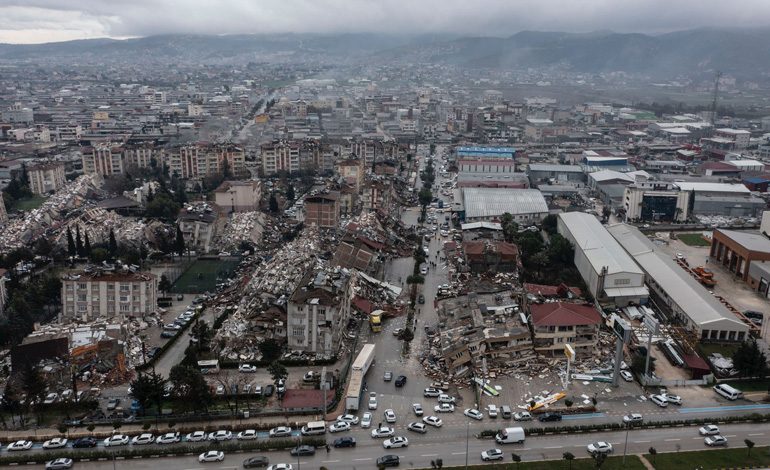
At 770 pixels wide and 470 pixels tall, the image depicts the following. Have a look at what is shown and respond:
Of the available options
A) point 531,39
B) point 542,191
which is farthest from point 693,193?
point 531,39

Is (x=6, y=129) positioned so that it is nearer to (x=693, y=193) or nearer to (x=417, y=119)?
(x=417, y=119)

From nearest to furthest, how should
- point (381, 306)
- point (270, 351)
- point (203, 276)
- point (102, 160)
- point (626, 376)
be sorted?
point (626, 376)
point (270, 351)
point (381, 306)
point (203, 276)
point (102, 160)

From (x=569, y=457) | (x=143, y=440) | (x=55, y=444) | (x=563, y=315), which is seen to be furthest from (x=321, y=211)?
(x=569, y=457)

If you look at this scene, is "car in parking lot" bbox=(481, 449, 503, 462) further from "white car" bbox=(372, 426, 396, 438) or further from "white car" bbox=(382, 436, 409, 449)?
"white car" bbox=(372, 426, 396, 438)

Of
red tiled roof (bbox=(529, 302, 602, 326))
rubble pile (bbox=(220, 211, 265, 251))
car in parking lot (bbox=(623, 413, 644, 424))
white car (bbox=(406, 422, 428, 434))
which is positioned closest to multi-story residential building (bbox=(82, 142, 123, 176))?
rubble pile (bbox=(220, 211, 265, 251))

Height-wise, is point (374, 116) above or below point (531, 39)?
below

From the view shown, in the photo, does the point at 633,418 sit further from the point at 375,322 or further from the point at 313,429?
the point at 375,322
